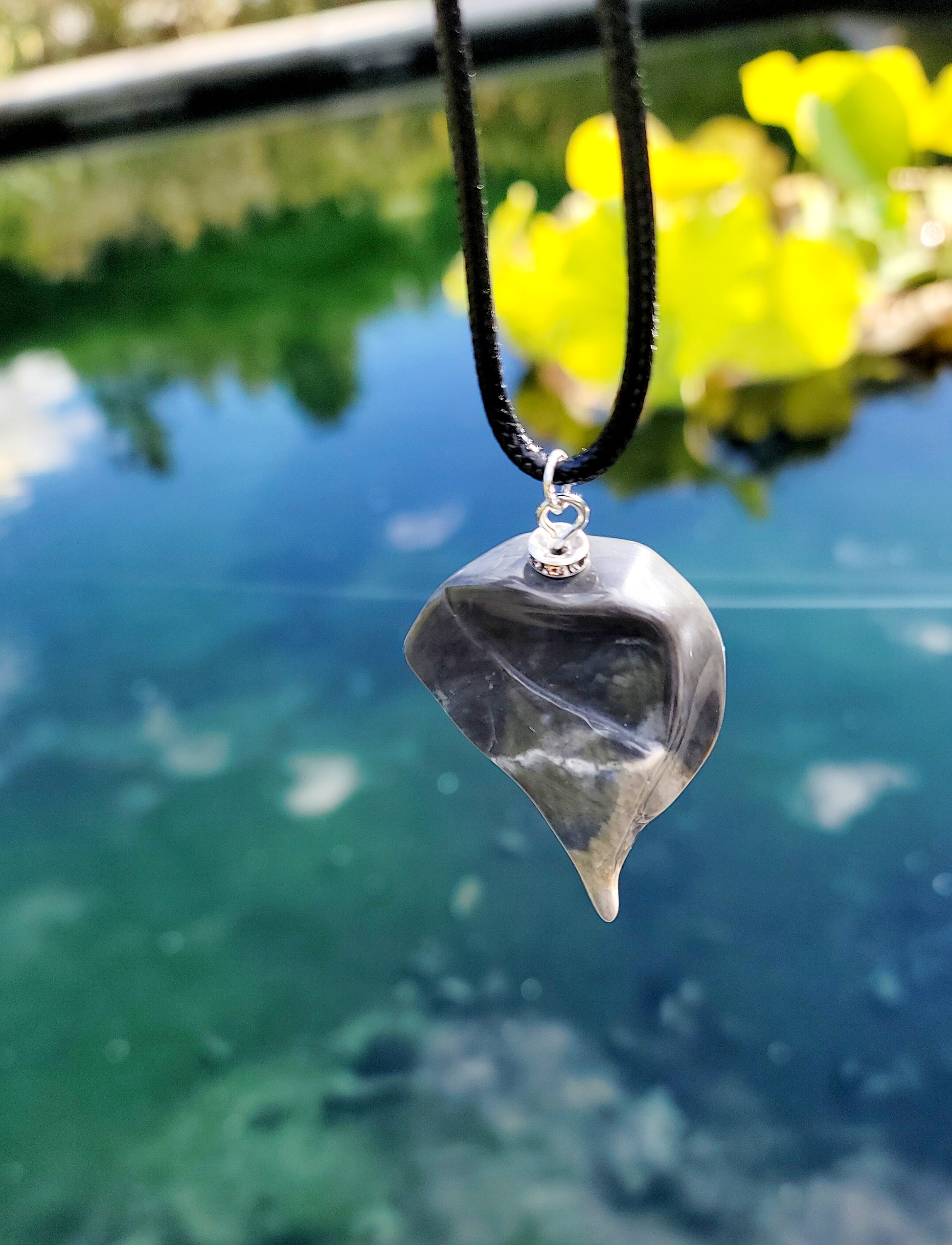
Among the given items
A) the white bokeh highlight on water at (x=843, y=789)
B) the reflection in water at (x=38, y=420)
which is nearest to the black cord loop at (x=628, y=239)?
the white bokeh highlight on water at (x=843, y=789)

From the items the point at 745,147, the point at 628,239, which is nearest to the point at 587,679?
the point at 628,239

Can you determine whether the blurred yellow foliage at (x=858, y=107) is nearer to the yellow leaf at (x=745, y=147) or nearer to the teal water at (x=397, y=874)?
the yellow leaf at (x=745, y=147)

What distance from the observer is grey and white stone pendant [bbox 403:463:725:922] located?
0.38 m

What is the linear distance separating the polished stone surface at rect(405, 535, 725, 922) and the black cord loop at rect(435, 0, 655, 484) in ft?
0.12

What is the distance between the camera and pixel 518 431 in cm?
40

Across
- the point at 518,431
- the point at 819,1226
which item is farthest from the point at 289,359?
the point at 819,1226

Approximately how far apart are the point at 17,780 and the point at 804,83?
807 millimetres

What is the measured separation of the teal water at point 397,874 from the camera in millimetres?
460

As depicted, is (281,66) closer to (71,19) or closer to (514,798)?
Result: (71,19)

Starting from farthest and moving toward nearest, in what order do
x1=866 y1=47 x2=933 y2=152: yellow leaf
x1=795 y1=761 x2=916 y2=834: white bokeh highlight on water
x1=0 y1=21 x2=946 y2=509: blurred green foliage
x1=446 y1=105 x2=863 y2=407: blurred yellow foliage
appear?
x1=0 y1=21 x2=946 y2=509: blurred green foliage → x1=866 y1=47 x2=933 y2=152: yellow leaf → x1=446 y1=105 x2=863 y2=407: blurred yellow foliage → x1=795 y1=761 x2=916 y2=834: white bokeh highlight on water

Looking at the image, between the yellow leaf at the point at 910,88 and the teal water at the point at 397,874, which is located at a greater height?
the yellow leaf at the point at 910,88

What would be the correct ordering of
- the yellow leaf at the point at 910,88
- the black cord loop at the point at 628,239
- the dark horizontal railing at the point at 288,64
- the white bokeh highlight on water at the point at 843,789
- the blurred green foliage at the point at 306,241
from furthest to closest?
the dark horizontal railing at the point at 288,64
the blurred green foliage at the point at 306,241
the yellow leaf at the point at 910,88
the white bokeh highlight on water at the point at 843,789
the black cord loop at the point at 628,239

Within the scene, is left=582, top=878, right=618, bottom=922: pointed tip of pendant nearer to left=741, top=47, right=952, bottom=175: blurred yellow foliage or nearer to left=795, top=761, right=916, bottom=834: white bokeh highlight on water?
left=795, top=761, right=916, bottom=834: white bokeh highlight on water

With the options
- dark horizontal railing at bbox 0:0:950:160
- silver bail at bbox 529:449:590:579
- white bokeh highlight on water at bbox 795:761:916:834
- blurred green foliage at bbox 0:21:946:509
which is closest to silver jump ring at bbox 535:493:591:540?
silver bail at bbox 529:449:590:579
